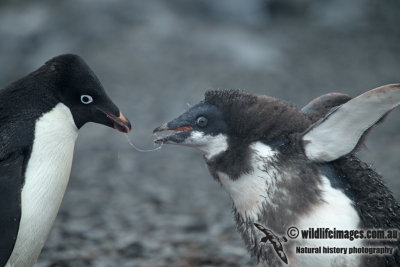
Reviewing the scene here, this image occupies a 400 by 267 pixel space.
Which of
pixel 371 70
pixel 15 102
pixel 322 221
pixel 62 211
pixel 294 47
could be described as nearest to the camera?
pixel 322 221

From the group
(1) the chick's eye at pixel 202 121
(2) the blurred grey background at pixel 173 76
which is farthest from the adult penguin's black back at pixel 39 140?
(2) the blurred grey background at pixel 173 76

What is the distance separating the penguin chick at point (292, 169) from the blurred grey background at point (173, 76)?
5.00ft

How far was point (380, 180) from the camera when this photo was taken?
3.08 meters

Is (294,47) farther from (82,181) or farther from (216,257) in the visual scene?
(216,257)

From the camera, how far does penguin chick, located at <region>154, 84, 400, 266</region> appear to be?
289cm

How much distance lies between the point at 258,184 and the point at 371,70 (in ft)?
27.5

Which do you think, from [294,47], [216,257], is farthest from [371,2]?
[216,257]

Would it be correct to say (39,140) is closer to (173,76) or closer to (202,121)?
(202,121)

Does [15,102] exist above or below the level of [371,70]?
below

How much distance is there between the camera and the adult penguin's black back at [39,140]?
314 cm

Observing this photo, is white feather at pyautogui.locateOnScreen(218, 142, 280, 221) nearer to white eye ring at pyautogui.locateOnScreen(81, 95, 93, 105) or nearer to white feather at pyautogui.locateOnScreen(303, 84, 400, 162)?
white feather at pyautogui.locateOnScreen(303, 84, 400, 162)

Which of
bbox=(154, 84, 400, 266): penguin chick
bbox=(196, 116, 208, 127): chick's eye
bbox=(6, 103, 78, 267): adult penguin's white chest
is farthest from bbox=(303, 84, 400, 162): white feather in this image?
bbox=(6, 103, 78, 267): adult penguin's white chest

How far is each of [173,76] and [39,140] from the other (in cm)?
714

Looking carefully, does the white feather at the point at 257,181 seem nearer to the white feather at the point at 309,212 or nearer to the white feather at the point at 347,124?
the white feather at the point at 309,212
